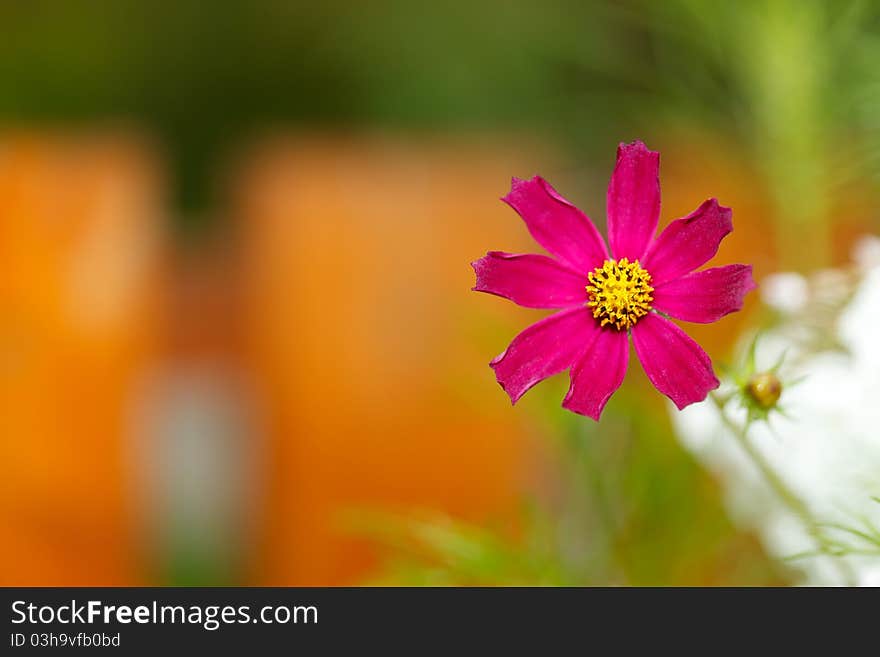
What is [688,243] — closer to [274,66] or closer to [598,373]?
[598,373]

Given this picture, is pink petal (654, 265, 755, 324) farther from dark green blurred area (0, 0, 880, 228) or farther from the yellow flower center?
dark green blurred area (0, 0, 880, 228)

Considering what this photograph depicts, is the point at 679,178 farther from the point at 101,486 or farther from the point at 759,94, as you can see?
the point at 101,486

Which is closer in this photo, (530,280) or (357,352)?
(530,280)

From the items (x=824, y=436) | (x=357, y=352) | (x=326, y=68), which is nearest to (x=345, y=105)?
(x=326, y=68)

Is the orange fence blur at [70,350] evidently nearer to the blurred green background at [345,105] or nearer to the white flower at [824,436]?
the blurred green background at [345,105]

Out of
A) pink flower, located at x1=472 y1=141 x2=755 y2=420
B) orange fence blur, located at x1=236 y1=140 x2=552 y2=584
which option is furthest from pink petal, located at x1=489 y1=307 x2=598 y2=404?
orange fence blur, located at x1=236 y1=140 x2=552 y2=584
